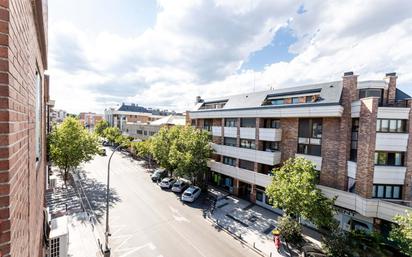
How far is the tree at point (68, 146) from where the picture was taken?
24688mm

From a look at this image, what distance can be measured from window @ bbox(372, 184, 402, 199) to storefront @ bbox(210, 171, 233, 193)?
1476 cm

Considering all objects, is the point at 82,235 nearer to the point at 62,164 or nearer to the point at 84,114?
the point at 62,164

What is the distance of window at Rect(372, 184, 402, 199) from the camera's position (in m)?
15.1

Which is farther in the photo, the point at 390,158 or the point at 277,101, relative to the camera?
the point at 277,101

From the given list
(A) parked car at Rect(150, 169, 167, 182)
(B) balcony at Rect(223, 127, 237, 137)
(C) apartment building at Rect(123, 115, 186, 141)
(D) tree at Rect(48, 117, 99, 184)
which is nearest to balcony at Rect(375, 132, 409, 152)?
(B) balcony at Rect(223, 127, 237, 137)

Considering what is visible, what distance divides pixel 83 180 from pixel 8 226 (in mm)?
31496

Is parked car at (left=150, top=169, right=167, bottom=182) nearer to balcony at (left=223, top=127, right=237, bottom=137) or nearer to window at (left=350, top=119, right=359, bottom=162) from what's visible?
balcony at (left=223, top=127, right=237, bottom=137)

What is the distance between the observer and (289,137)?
67.3 ft

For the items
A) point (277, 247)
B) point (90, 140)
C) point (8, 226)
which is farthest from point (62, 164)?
point (8, 226)

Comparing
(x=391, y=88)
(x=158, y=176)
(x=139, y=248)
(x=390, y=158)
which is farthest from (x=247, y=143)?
(x=139, y=248)

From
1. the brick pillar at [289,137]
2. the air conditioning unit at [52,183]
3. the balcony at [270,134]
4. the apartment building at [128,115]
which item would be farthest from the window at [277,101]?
the apartment building at [128,115]

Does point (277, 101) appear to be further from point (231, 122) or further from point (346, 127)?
point (346, 127)

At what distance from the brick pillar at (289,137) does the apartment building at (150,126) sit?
67.8 feet

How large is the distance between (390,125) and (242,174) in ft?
44.4
